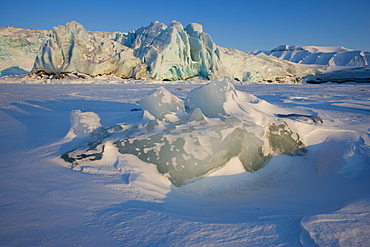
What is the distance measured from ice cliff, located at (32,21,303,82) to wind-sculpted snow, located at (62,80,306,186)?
56.0 feet

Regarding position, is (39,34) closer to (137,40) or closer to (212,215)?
(137,40)

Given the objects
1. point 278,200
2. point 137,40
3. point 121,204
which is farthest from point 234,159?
point 137,40

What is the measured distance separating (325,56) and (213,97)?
45.1 metres

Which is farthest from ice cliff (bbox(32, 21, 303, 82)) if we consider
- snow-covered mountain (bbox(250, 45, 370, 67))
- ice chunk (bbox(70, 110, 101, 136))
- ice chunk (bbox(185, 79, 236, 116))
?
snow-covered mountain (bbox(250, 45, 370, 67))

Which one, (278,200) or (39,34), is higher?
(39,34)

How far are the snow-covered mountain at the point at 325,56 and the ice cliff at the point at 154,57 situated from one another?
19.2 meters

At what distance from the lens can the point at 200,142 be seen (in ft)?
5.92

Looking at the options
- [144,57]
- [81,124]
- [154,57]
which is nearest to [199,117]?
[81,124]

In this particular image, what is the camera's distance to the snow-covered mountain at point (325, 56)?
32.7 meters

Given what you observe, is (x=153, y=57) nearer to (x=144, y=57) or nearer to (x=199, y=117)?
(x=144, y=57)

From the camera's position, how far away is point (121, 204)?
1.19m

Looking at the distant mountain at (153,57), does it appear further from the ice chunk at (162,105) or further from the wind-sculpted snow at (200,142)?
the wind-sculpted snow at (200,142)

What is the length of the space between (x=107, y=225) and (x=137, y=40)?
82.5 feet

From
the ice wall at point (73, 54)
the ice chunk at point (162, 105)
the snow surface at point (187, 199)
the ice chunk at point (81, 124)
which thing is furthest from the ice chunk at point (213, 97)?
the ice wall at point (73, 54)
